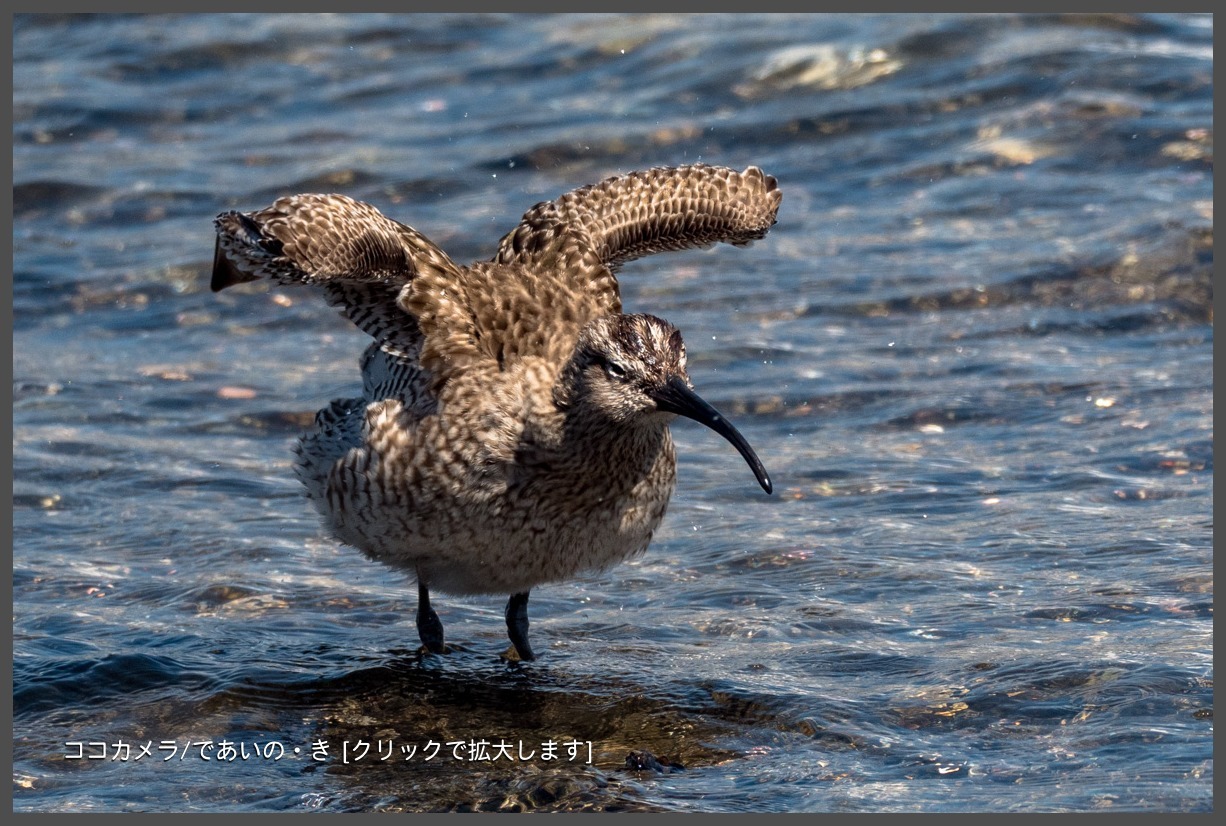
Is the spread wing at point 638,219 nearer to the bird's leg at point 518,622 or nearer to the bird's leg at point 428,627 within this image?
the bird's leg at point 518,622

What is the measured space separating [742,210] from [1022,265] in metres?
3.92

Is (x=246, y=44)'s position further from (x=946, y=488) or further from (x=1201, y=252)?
(x=946, y=488)

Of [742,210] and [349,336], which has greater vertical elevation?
[742,210]

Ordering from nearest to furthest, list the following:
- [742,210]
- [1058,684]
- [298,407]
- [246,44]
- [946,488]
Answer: [1058,684], [742,210], [946,488], [298,407], [246,44]

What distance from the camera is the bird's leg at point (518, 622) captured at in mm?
6785

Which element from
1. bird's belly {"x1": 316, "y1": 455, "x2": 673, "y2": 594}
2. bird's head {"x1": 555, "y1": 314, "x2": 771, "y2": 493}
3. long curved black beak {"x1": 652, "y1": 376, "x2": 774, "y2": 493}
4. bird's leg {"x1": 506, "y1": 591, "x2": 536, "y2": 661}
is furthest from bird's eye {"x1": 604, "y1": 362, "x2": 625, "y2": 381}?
bird's leg {"x1": 506, "y1": 591, "x2": 536, "y2": 661}

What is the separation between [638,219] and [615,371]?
1.60 m

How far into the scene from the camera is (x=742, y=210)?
7738 mm

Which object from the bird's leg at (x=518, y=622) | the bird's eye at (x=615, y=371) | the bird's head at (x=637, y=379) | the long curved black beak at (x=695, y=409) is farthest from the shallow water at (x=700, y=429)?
the bird's eye at (x=615, y=371)

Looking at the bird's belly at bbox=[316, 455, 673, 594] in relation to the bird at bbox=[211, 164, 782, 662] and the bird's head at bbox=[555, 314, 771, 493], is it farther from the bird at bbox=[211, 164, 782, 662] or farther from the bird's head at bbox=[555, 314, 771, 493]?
the bird's head at bbox=[555, 314, 771, 493]

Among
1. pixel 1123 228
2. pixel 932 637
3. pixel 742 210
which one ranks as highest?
pixel 742 210

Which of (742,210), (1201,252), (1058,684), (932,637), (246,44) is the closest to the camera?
(1058,684)

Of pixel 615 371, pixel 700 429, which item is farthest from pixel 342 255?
pixel 700 429

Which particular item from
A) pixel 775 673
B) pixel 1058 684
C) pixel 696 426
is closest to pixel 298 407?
pixel 696 426
